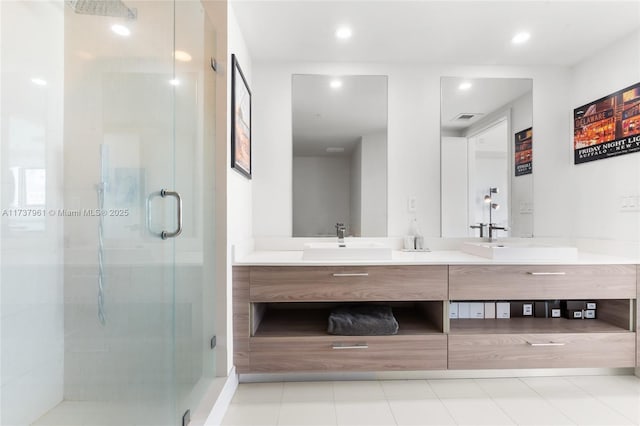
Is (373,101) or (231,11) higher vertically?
(231,11)

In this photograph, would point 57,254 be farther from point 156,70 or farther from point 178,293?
point 156,70

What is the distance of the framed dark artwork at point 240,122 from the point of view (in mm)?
1895

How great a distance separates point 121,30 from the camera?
118 centimetres

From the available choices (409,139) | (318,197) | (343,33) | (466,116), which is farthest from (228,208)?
(466,116)

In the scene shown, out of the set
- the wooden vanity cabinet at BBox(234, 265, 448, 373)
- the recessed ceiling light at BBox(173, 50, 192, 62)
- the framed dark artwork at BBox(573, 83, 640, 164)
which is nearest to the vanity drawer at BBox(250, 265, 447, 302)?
the wooden vanity cabinet at BBox(234, 265, 448, 373)

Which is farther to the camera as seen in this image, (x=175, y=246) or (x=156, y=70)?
(x=175, y=246)

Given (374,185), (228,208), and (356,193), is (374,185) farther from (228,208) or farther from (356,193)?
(228,208)

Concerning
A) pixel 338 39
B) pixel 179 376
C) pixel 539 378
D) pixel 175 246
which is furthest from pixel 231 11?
pixel 539 378

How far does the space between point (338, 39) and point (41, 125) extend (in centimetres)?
181

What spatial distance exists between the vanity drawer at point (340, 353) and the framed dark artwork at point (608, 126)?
5.88 ft

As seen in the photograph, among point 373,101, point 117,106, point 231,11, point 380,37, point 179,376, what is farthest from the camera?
point 373,101

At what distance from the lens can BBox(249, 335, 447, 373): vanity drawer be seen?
1936mm

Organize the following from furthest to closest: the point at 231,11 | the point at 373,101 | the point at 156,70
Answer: the point at 373,101 → the point at 231,11 → the point at 156,70

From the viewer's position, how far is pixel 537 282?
1980 mm
